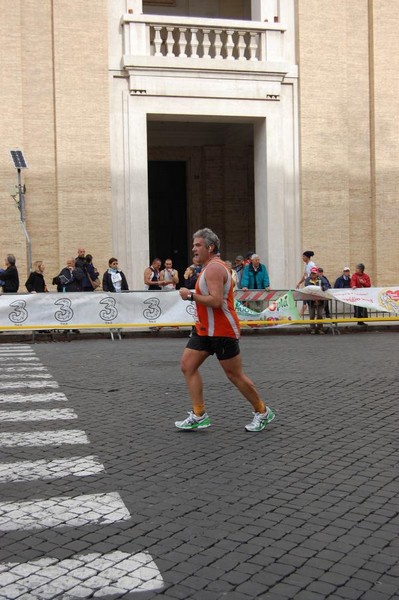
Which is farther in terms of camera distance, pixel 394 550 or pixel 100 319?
pixel 100 319

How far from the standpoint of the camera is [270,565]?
418 centimetres

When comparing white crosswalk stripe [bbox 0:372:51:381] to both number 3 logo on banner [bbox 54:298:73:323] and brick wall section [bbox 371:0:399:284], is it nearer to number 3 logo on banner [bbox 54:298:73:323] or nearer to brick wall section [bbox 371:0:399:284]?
number 3 logo on banner [bbox 54:298:73:323]

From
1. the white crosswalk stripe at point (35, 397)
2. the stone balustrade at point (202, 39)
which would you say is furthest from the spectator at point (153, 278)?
the white crosswalk stripe at point (35, 397)

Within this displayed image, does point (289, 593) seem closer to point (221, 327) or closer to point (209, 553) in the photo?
point (209, 553)

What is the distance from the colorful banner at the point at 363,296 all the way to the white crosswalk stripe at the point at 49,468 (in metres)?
12.7

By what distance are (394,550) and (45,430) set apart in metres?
3.89

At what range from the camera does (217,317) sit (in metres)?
7.25

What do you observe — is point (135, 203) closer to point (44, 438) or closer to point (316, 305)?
point (316, 305)

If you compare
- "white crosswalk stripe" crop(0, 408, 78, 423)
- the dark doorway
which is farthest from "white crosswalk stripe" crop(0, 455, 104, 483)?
the dark doorway

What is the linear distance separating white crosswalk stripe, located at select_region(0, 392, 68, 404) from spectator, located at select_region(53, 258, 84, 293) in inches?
360

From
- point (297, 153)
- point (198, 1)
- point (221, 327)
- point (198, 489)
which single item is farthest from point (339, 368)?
point (198, 1)

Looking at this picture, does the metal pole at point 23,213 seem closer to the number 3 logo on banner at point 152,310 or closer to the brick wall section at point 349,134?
the number 3 logo on banner at point 152,310

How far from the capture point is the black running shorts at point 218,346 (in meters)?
7.23

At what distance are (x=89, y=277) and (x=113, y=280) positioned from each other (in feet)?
2.46
